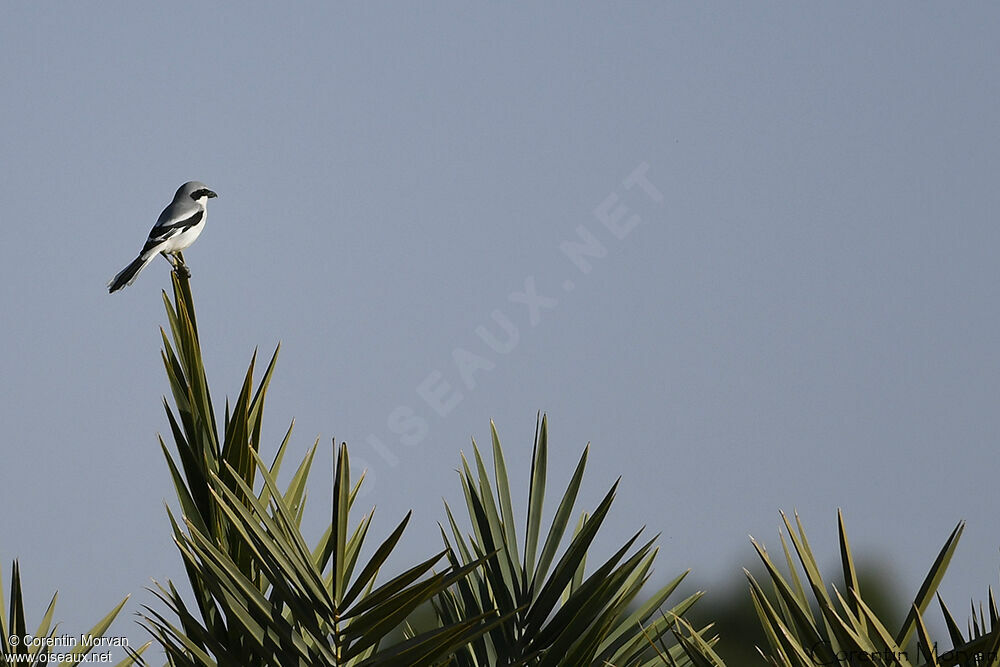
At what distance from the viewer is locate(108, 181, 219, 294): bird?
477 centimetres

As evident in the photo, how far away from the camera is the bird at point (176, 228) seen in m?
4.77

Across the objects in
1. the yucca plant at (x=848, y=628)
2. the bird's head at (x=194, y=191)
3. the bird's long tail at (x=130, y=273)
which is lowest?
the yucca plant at (x=848, y=628)

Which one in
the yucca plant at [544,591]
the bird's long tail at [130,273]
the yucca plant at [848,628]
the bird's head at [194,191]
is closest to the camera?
the yucca plant at [848,628]

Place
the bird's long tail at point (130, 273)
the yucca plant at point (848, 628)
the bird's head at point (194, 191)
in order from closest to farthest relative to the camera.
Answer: the yucca plant at point (848, 628), the bird's long tail at point (130, 273), the bird's head at point (194, 191)

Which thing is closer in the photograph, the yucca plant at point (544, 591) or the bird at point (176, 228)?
the yucca plant at point (544, 591)

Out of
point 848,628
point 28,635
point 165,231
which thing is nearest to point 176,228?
point 165,231

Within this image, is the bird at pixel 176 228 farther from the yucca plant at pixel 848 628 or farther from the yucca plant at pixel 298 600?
the yucca plant at pixel 848 628

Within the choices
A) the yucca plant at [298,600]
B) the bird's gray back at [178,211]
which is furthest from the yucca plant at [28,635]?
the bird's gray back at [178,211]

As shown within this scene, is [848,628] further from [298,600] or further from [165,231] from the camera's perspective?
[165,231]

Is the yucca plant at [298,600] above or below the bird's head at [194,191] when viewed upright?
below

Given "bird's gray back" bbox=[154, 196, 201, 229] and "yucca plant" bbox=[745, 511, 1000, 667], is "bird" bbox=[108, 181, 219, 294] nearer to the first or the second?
"bird's gray back" bbox=[154, 196, 201, 229]

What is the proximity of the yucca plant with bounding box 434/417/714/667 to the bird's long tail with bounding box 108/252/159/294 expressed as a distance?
83.0 inches

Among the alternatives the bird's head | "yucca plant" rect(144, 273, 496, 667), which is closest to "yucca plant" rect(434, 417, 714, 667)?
"yucca plant" rect(144, 273, 496, 667)

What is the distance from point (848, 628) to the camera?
1854mm
